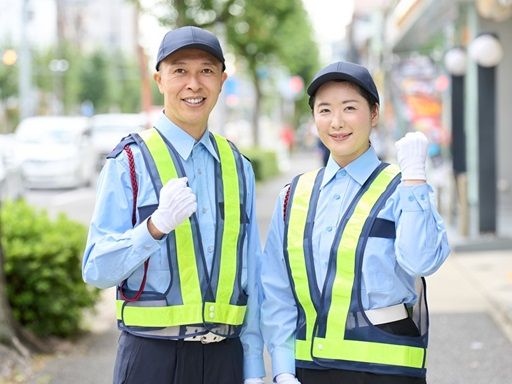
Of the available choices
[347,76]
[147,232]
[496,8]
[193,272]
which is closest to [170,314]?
[193,272]

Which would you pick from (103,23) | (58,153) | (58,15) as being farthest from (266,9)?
(103,23)

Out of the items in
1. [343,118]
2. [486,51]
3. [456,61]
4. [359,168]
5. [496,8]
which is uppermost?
[456,61]

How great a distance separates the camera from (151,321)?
10.7 ft

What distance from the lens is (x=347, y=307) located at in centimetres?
319

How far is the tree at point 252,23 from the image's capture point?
61.6 ft

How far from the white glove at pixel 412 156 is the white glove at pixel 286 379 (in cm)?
72

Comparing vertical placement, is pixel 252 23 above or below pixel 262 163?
above

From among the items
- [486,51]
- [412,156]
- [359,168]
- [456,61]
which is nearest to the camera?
[412,156]

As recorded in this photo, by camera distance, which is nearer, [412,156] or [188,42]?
[412,156]

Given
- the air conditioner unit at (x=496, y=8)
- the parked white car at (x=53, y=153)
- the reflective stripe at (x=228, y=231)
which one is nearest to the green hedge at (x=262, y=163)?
the parked white car at (x=53, y=153)

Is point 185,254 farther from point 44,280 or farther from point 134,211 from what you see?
point 44,280

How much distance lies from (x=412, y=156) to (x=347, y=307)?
1.66ft

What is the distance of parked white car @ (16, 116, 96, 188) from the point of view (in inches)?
983

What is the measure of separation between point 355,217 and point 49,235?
5.00 metres
